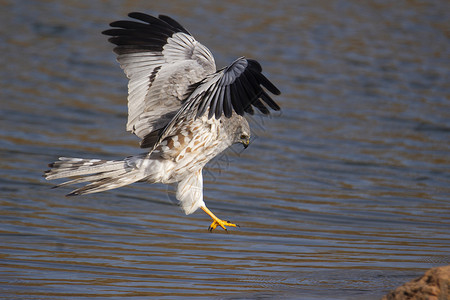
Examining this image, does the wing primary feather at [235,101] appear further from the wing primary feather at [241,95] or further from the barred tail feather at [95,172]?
the barred tail feather at [95,172]

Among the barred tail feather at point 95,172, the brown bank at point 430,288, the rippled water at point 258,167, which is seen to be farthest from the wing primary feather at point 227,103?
the brown bank at point 430,288

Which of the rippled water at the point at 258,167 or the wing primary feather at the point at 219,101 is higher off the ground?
the wing primary feather at the point at 219,101

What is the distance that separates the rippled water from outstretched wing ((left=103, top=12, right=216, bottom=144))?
106 cm

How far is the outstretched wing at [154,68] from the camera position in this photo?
6105 millimetres

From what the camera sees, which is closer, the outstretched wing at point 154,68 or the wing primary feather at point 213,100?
the wing primary feather at point 213,100

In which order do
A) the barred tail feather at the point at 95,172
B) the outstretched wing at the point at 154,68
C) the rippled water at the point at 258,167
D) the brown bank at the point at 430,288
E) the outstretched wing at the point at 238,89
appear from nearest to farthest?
1. the brown bank at the point at 430,288
2. the outstretched wing at the point at 238,89
3. the barred tail feather at the point at 95,172
4. the rippled water at the point at 258,167
5. the outstretched wing at the point at 154,68

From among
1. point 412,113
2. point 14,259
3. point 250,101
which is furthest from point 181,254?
point 412,113

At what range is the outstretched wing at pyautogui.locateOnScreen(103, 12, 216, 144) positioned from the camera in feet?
20.0

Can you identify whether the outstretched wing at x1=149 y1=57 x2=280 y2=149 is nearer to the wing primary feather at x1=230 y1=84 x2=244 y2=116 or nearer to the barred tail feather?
the wing primary feather at x1=230 y1=84 x2=244 y2=116

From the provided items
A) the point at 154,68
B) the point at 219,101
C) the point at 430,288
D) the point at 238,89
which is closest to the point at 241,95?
the point at 238,89

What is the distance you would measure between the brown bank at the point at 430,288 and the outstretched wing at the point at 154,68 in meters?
2.47

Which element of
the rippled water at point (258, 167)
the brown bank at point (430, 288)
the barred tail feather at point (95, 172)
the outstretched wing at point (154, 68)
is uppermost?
the outstretched wing at point (154, 68)

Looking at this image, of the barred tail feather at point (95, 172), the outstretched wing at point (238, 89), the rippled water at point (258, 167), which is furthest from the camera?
the rippled water at point (258, 167)

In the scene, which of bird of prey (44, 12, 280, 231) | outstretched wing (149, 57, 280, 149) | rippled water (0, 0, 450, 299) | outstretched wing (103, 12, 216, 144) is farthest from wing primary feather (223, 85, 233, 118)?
rippled water (0, 0, 450, 299)
